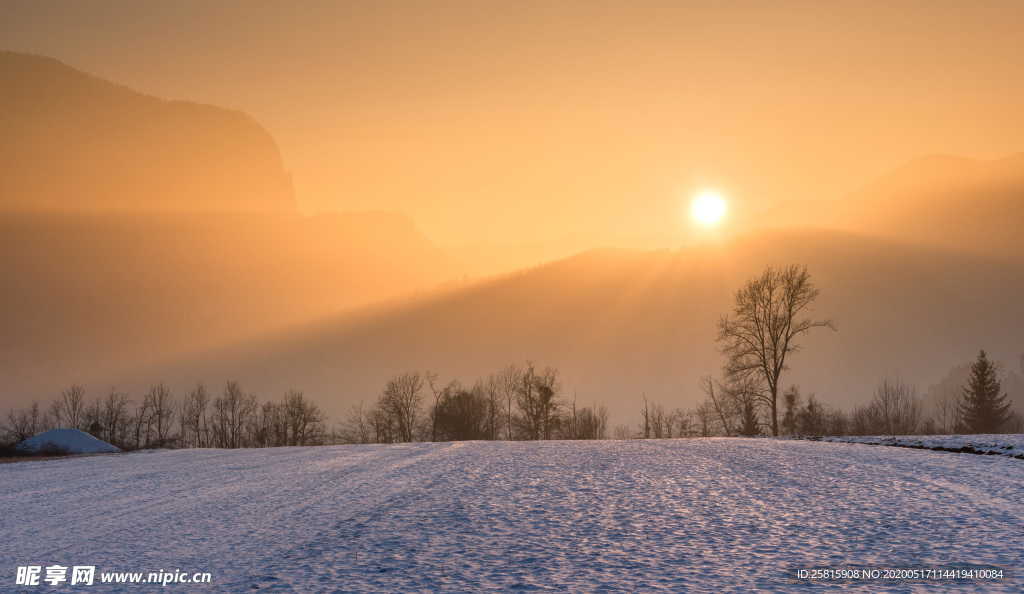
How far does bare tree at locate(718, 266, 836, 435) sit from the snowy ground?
1459 inches

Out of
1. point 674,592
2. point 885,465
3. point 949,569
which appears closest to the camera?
point 674,592

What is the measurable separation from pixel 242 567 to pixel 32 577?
430 cm

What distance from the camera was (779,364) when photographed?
213 feet

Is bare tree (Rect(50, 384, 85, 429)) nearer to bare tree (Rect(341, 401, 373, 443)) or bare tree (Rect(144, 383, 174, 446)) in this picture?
bare tree (Rect(144, 383, 174, 446))

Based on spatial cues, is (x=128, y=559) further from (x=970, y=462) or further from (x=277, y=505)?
(x=970, y=462)

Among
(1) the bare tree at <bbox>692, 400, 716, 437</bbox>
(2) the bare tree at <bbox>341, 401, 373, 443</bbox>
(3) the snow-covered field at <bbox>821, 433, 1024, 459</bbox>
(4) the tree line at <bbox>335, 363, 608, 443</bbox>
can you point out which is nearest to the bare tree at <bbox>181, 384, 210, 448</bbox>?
(4) the tree line at <bbox>335, 363, 608, 443</bbox>

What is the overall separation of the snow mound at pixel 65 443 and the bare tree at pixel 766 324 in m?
62.1

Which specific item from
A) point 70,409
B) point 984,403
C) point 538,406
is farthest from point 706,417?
point 70,409

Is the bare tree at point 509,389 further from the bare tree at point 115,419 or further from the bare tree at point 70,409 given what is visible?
the bare tree at point 70,409

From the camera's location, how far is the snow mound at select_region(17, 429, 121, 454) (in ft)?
216

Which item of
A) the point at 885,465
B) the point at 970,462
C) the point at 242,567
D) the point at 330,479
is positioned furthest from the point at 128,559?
the point at 970,462

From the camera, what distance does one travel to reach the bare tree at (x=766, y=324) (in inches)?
2564

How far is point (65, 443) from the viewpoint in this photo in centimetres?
6788

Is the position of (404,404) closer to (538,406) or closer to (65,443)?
(538,406)
